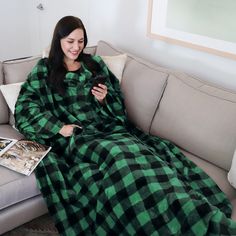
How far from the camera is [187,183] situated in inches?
58.6

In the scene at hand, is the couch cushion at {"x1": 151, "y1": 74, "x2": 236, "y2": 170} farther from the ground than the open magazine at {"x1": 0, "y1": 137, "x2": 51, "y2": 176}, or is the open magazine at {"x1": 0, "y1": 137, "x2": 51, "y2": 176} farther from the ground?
the couch cushion at {"x1": 151, "y1": 74, "x2": 236, "y2": 170}

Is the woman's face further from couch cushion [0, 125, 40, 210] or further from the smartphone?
couch cushion [0, 125, 40, 210]

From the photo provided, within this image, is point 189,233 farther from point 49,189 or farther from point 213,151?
point 49,189

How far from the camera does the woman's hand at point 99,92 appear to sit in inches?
72.5

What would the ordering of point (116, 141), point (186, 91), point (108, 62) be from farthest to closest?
1. point (108, 62)
2. point (186, 91)
3. point (116, 141)

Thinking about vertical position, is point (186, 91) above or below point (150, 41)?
below

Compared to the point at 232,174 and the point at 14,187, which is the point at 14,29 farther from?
the point at 232,174

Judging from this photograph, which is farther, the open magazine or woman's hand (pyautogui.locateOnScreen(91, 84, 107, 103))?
woman's hand (pyautogui.locateOnScreen(91, 84, 107, 103))

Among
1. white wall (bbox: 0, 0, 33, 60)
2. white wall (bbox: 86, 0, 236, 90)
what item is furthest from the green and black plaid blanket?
white wall (bbox: 0, 0, 33, 60)

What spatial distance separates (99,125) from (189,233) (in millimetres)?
824

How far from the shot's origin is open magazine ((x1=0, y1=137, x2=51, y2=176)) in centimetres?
155

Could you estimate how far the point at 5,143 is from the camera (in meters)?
1.69

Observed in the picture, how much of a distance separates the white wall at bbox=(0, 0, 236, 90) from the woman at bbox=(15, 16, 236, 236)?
47 centimetres

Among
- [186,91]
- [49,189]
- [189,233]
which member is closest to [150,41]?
[186,91]
